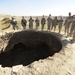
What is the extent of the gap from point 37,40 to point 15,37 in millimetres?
1840

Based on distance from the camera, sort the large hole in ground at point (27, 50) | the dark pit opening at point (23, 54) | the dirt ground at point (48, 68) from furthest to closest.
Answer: the dark pit opening at point (23, 54)
the large hole in ground at point (27, 50)
the dirt ground at point (48, 68)

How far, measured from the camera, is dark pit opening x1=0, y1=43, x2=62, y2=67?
13.2 meters

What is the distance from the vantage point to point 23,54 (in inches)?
551

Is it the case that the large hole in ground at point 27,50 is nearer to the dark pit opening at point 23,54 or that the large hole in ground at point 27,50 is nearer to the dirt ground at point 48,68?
the dark pit opening at point 23,54

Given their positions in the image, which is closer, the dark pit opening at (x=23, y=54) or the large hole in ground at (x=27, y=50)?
the large hole in ground at (x=27, y=50)

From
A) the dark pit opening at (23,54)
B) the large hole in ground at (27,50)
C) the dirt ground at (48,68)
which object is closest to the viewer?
the dirt ground at (48,68)

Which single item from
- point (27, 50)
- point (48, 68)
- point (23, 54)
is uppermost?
point (48, 68)

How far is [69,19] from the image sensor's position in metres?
12.5

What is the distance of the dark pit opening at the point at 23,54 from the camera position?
521 inches

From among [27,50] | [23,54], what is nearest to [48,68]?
[23,54]

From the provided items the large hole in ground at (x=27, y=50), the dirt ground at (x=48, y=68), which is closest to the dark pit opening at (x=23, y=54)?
the large hole in ground at (x=27, y=50)

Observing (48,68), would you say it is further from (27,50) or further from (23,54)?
(27,50)

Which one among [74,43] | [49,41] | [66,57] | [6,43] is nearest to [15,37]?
[6,43]

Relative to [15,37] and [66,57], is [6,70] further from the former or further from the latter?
[15,37]
